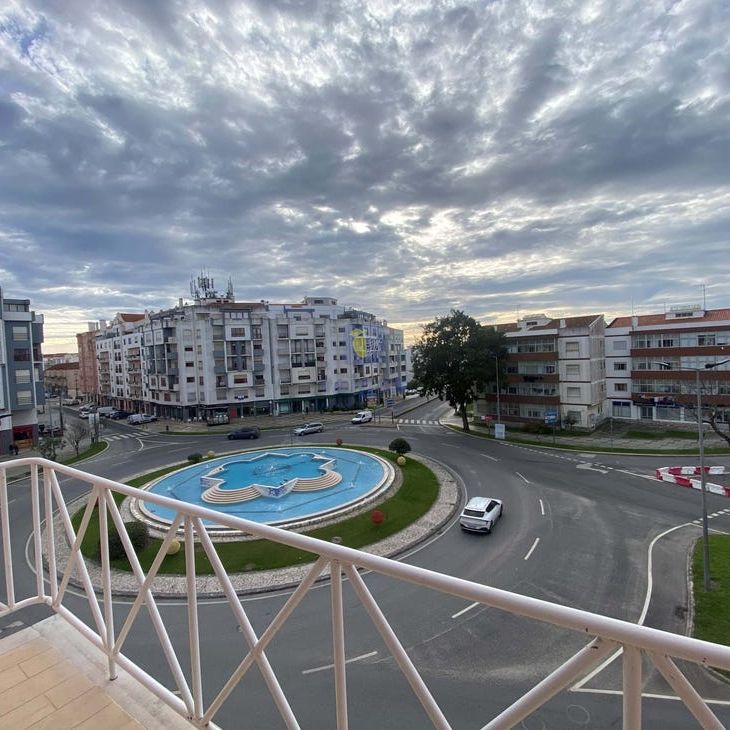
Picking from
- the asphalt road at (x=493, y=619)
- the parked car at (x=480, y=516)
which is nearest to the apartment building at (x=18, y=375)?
the asphalt road at (x=493, y=619)

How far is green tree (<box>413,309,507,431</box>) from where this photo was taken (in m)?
45.4

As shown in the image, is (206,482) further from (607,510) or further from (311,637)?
(607,510)

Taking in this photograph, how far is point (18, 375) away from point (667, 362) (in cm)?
6385

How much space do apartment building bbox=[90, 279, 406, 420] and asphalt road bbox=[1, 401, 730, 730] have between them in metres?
35.2

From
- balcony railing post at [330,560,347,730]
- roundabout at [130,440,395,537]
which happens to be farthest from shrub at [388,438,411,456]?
balcony railing post at [330,560,347,730]

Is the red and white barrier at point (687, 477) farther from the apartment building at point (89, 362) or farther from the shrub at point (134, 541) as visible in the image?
the apartment building at point (89, 362)

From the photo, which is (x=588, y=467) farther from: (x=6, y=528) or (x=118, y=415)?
(x=118, y=415)

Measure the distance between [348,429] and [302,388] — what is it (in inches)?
701

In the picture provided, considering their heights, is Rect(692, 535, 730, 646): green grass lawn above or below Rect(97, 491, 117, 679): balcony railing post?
below

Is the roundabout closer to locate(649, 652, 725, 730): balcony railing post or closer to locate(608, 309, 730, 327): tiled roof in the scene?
locate(649, 652, 725, 730): balcony railing post

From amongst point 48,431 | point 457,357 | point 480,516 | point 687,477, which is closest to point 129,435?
point 48,431

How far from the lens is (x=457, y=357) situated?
4566 cm

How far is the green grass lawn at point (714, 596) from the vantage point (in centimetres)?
1234

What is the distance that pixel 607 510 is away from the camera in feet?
73.7
